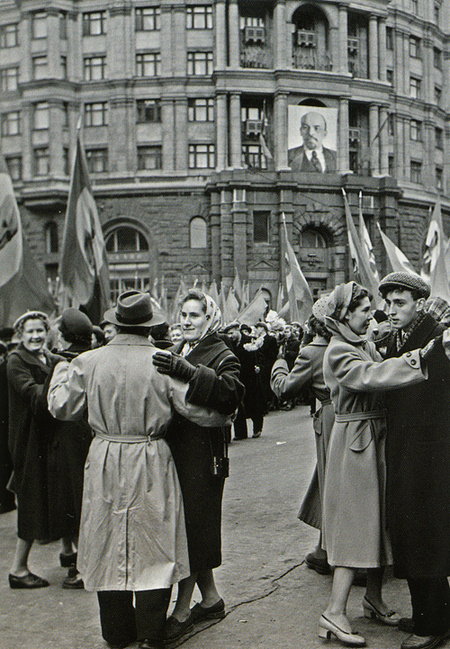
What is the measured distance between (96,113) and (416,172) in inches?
732

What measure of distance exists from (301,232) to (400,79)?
11.7 metres

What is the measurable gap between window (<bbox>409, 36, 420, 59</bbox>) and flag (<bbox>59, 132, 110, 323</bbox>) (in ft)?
126

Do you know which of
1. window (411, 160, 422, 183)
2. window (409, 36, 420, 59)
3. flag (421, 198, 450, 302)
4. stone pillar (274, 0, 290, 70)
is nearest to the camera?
flag (421, 198, 450, 302)

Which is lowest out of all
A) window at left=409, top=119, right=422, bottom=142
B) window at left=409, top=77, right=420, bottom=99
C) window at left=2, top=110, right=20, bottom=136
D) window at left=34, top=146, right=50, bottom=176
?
window at left=34, top=146, right=50, bottom=176

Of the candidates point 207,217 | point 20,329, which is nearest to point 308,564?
point 20,329

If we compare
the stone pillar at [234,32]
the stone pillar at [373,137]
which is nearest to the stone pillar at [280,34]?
the stone pillar at [234,32]

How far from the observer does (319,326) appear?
201 inches

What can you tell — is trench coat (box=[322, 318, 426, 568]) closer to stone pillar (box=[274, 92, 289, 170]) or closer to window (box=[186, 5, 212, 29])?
stone pillar (box=[274, 92, 289, 170])

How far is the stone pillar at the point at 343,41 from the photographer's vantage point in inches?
1577

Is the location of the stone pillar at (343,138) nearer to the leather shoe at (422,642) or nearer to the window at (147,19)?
the window at (147,19)

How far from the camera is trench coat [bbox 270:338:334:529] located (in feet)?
16.5

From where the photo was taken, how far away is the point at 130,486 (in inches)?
152

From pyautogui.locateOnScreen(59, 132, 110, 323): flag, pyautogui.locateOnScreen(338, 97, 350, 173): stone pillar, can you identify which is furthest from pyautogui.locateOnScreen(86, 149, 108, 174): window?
pyautogui.locateOnScreen(59, 132, 110, 323): flag

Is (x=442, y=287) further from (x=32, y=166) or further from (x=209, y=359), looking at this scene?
(x=32, y=166)
